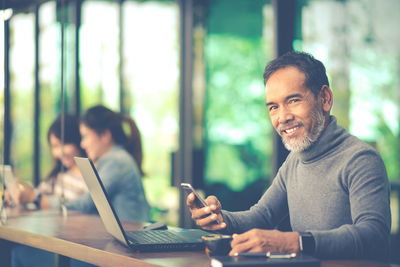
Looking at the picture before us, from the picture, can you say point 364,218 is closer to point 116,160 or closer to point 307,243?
point 307,243

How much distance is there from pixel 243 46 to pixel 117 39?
1.63 m

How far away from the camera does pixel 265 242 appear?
1796mm

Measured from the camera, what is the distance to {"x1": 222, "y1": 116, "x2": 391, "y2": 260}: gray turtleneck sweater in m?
1.91

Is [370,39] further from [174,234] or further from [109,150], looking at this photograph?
[174,234]

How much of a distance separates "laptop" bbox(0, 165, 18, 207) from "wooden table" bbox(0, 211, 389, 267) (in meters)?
0.26

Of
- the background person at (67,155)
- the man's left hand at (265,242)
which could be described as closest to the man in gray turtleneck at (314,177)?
the man's left hand at (265,242)

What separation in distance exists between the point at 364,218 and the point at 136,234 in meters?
0.90

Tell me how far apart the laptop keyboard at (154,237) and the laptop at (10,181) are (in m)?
1.47

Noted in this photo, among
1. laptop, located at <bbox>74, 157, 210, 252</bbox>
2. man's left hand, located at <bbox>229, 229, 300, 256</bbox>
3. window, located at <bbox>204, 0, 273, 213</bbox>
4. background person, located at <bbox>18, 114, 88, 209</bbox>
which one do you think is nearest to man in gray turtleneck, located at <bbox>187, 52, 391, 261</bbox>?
laptop, located at <bbox>74, 157, 210, 252</bbox>

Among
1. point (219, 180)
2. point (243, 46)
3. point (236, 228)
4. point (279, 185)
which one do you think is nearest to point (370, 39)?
point (243, 46)

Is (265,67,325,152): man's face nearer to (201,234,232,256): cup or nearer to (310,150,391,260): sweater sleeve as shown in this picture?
(310,150,391,260): sweater sleeve

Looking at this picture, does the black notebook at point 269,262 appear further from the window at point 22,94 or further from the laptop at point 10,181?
the window at point 22,94

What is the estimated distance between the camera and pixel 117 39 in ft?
20.6

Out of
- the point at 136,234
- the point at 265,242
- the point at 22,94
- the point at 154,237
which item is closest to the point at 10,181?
the point at 136,234
